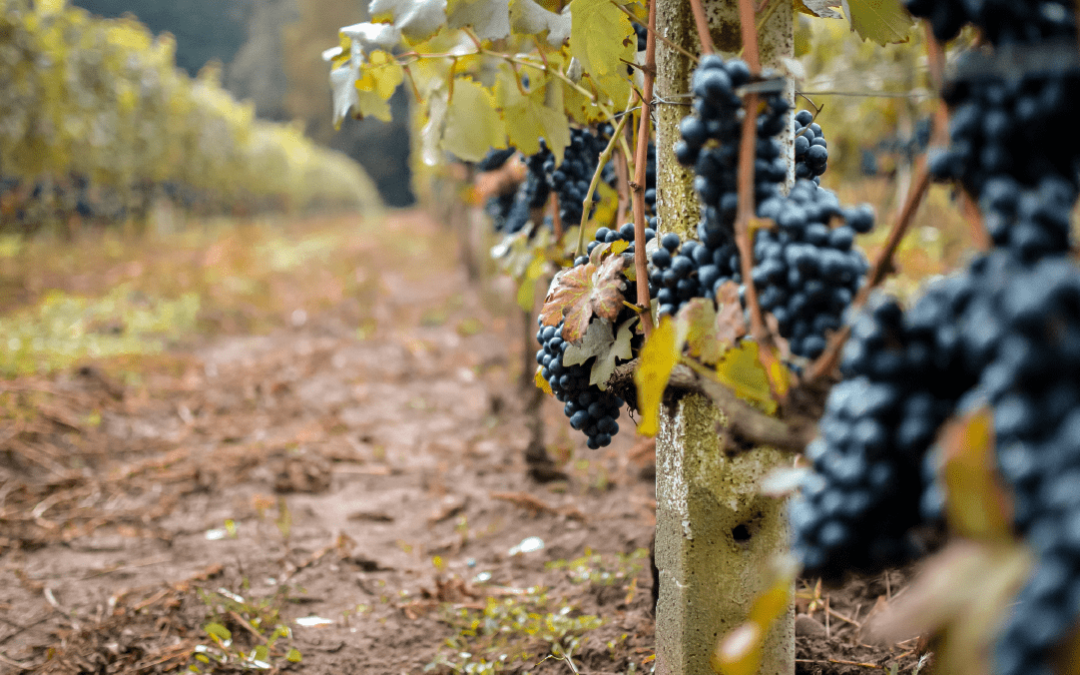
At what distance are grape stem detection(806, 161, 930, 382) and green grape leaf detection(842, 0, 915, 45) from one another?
2.41 feet

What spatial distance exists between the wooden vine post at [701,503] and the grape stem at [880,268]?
45cm

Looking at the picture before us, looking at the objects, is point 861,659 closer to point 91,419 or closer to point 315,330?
point 91,419

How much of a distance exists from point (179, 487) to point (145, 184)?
1649 cm

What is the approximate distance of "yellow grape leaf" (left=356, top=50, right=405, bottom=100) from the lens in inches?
75.7

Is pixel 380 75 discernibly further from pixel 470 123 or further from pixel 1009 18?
pixel 1009 18

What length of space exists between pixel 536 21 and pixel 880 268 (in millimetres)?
1139

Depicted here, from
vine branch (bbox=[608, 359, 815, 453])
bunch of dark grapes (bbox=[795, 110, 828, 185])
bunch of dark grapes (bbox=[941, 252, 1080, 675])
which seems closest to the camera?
bunch of dark grapes (bbox=[941, 252, 1080, 675])

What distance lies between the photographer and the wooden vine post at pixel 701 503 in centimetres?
143

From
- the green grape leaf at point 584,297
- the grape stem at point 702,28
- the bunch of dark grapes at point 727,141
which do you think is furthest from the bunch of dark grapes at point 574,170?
the bunch of dark grapes at point 727,141

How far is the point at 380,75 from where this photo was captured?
2068 millimetres

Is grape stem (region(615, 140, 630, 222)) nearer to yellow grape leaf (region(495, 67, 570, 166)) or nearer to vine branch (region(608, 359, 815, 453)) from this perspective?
yellow grape leaf (region(495, 67, 570, 166))

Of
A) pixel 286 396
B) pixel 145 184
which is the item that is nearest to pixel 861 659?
pixel 286 396

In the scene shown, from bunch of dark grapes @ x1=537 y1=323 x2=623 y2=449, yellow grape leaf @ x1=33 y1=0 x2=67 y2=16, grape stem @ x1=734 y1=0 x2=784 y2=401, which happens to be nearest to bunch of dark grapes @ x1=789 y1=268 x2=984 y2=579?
grape stem @ x1=734 y1=0 x2=784 y2=401

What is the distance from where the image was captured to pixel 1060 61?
70cm
